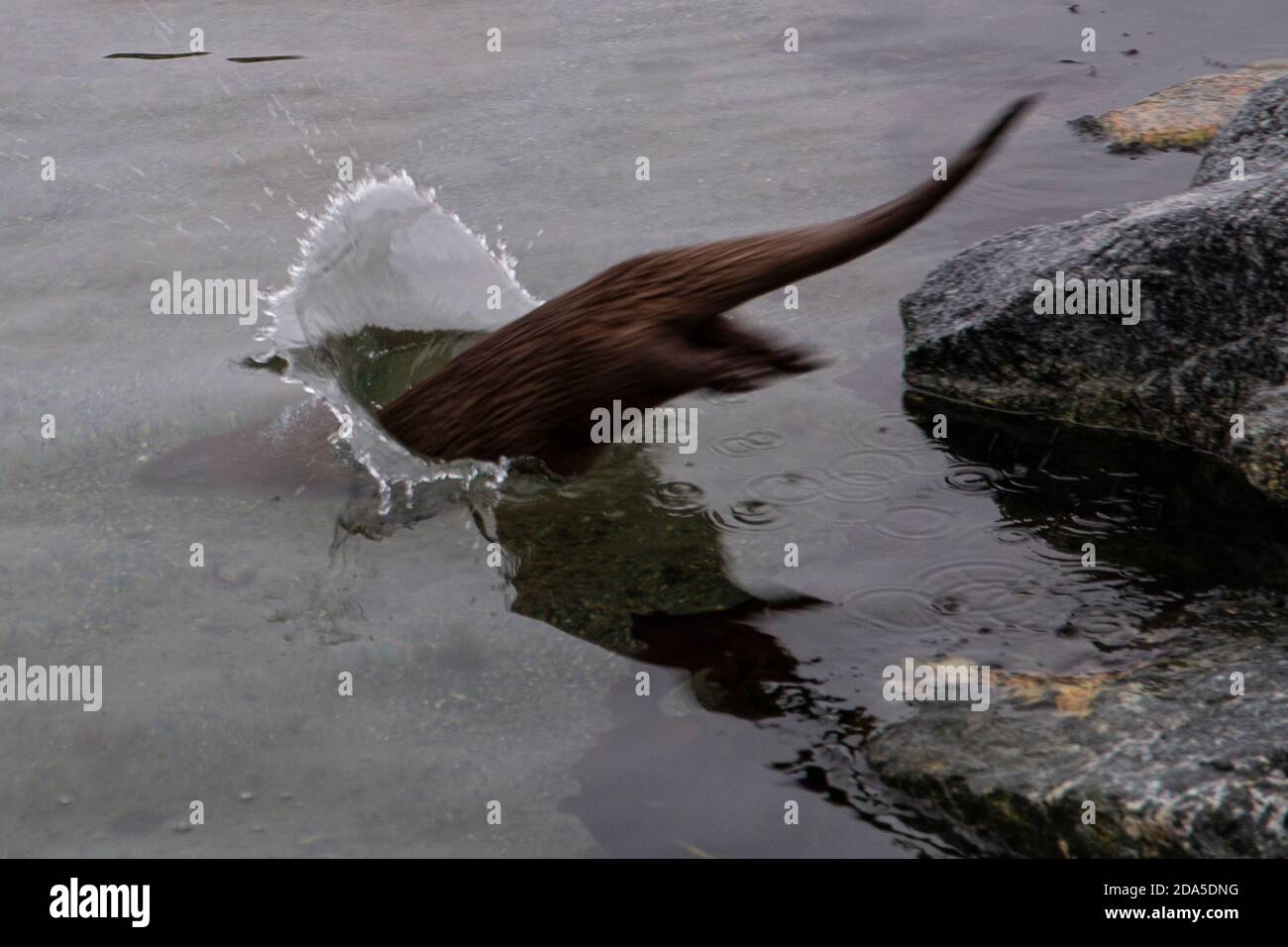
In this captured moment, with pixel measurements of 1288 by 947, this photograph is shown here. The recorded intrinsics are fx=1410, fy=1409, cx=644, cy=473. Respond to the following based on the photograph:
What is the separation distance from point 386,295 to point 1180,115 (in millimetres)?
4005

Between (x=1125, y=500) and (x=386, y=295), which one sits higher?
(x=386, y=295)

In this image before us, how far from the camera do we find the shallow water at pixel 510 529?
119 inches

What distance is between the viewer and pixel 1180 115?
662cm

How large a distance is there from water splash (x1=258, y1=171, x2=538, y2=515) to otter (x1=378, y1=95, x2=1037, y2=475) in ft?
1.81

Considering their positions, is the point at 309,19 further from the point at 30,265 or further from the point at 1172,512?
the point at 1172,512

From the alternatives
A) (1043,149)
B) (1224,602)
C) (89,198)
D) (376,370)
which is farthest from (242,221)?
(1224,602)

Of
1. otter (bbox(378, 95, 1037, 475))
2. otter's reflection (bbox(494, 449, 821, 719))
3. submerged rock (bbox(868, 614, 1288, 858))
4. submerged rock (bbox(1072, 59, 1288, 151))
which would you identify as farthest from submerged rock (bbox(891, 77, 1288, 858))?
submerged rock (bbox(1072, 59, 1288, 151))

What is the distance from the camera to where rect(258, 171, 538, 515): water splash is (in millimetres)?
4527

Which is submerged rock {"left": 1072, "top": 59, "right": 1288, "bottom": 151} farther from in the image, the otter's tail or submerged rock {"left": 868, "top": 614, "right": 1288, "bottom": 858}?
submerged rock {"left": 868, "top": 614, "right": 1288, "bottom": 858}

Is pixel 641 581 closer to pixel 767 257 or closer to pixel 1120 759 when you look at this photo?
pixel 767 257

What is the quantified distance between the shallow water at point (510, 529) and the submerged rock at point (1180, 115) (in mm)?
165

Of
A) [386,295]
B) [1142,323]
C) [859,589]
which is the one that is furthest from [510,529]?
[1142,323]

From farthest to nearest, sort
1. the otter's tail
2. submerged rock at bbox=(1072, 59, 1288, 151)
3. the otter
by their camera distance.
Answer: submerged rock at bbox=(1072, 59, 1288, 151) < the otter < the otter's tail

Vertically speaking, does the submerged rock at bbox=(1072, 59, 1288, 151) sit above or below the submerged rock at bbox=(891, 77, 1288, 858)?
above
